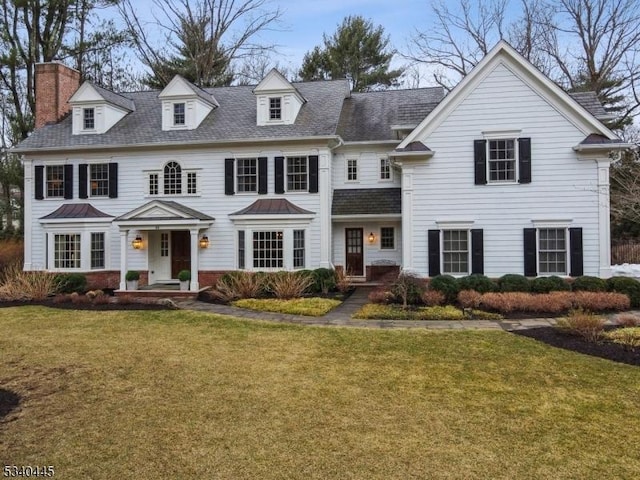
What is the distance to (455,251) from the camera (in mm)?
15133

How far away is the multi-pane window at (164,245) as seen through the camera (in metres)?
19.0

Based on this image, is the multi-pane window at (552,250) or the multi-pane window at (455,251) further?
the multi-pane window at (455,251)

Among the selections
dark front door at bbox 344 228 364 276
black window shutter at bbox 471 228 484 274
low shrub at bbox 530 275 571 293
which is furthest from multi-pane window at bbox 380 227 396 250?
low shrub at bbox 530 275 571 293

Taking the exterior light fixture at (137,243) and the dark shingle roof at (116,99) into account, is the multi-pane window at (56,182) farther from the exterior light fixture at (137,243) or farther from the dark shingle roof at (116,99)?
the exterior light fixture at (137,243)

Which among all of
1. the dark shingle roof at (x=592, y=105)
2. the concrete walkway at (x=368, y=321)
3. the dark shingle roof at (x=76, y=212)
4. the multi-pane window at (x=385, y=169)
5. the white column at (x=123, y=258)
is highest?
the dark shingle roof at (x=592, y=105)

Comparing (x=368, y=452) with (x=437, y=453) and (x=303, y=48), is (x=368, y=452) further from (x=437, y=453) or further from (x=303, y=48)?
(x=303, y=48)

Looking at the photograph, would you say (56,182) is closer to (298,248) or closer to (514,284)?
(298,248)

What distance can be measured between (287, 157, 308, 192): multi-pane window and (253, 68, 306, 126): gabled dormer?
1.64 m

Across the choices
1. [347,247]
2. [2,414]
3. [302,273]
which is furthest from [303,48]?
[2,414]

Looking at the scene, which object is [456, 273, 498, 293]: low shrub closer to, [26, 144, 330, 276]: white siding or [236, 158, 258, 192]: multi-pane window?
[26, 144, 330, 276]: white siding

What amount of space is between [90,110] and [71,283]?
752 centimetres

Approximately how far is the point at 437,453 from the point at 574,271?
1186cm

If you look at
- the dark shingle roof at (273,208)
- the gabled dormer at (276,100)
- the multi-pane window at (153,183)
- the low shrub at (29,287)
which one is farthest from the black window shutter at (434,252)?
the low shrub at (29,287)

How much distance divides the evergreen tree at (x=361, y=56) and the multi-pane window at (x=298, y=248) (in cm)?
1843
